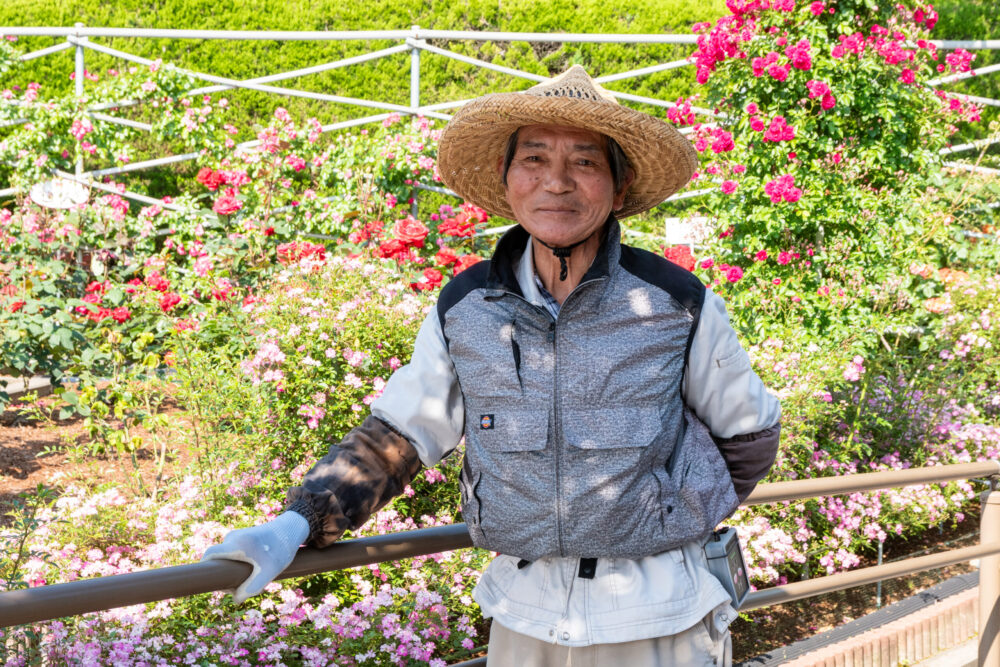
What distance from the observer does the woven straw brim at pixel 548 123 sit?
5.58 ft

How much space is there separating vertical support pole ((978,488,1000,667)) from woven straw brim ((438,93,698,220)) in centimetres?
166

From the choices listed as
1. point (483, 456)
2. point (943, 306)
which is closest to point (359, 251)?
point (943, 306)

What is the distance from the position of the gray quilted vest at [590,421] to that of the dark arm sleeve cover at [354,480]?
0.39ft

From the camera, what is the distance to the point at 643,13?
29.6ft

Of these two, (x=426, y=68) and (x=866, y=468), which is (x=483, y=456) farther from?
(x=426, y=68)

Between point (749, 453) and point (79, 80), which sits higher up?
point (79, 80)

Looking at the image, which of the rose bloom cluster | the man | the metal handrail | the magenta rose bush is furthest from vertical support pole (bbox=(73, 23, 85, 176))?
the metal handrail

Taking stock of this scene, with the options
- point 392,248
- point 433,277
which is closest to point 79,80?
point 392,248

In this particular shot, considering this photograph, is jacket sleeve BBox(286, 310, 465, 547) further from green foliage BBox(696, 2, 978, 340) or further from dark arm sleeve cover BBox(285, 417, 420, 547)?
green foliage BBox(696, 2, 978, 340)

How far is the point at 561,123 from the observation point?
1.74 meters

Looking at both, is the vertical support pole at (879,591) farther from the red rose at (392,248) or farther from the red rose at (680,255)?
the red rose at (392,248)

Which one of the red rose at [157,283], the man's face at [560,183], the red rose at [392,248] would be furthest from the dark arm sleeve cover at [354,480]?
the red rose at [157,283]

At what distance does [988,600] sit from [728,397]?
1.85 meters

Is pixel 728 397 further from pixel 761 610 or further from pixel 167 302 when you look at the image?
pixel 167 302
